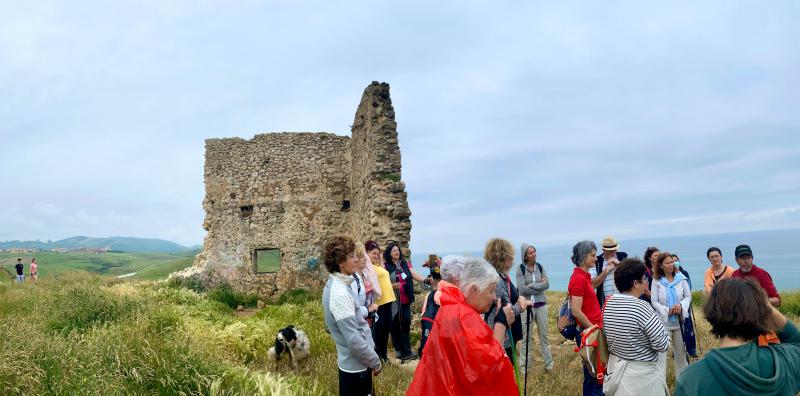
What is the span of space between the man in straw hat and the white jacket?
465 millimetres

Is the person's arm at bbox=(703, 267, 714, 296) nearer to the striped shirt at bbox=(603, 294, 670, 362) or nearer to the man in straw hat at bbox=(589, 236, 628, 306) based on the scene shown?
the man in straw hat at bbox=(589, 236, 628, 306)

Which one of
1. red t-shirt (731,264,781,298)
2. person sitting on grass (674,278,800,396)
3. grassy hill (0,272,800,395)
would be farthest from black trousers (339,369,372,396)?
red t-shirt (731,264,781,298)

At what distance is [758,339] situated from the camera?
7.40 feet

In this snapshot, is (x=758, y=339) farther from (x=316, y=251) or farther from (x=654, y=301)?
(x=316, y=251)

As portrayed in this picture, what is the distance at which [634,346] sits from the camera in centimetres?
348

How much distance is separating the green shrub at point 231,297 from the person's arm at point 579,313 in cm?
1064

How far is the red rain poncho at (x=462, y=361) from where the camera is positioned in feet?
8.28

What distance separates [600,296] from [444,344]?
4.30 m

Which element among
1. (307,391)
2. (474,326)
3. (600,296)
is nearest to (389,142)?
(600,296)

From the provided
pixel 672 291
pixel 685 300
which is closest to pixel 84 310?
pixel 672 291

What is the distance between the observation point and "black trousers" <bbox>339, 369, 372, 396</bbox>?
3.85 m

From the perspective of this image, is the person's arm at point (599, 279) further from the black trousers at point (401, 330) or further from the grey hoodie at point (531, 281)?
the black trousers at point (401, 330)

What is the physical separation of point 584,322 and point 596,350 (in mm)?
710

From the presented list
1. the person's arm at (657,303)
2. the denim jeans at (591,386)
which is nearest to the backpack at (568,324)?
the denim jeans at (591,386)
